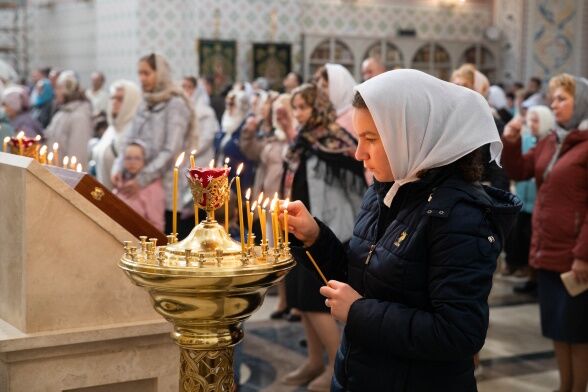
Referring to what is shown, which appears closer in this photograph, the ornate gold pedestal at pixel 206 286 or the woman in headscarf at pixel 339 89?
the ornate gold pedestal at pixel 206 286

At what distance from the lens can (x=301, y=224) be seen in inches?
98.2

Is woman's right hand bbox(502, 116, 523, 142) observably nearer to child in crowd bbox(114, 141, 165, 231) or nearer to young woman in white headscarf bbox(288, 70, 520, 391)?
child in crowd bbox(114, 141, 165, 231)

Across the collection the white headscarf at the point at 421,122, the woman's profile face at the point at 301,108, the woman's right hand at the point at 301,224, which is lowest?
the woman's right hand at the point at 301,224

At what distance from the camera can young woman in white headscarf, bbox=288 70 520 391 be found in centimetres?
215

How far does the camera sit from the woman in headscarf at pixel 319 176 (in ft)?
18.0

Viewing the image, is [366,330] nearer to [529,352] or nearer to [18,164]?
[18,164]

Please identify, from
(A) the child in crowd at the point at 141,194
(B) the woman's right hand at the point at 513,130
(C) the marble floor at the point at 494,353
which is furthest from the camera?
(A) the child in crowd at the point at 141,194

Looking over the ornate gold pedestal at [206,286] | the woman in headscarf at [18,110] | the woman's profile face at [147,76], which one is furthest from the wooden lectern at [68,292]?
the woman in headscarf at [18,110]

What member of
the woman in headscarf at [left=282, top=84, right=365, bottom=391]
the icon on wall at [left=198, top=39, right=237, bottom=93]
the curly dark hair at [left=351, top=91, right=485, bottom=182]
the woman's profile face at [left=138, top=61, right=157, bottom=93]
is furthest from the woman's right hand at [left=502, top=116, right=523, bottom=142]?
the icon on wall at [left=198, top=39, right=237, bottom=93]

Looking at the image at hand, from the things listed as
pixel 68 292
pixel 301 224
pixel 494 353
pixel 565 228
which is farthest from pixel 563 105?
pixel 68 292

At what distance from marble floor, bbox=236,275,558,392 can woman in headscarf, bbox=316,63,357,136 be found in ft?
5.35

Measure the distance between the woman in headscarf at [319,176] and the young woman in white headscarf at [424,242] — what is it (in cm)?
309

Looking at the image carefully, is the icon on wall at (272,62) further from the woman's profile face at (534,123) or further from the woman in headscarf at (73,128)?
the woman's profile face at (534,123)

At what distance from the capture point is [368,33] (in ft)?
59.0
